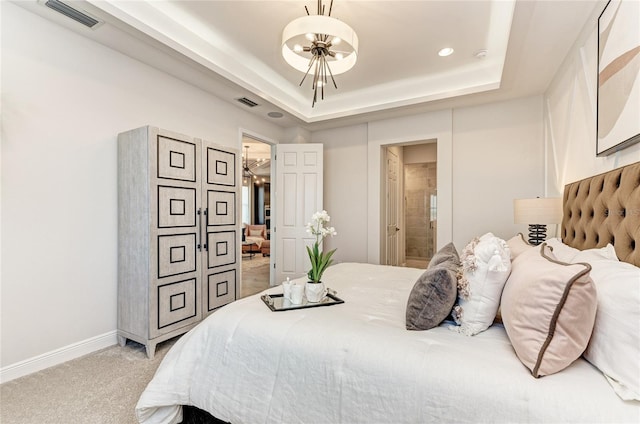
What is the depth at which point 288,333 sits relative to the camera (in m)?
1.35

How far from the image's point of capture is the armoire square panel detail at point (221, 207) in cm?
301

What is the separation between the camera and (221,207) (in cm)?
313

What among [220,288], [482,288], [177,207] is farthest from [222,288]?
[482,288]

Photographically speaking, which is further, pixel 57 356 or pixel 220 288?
pixel 220 288

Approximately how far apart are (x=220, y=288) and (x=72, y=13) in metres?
2.54

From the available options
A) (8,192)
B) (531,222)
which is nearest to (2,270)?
(8,192)

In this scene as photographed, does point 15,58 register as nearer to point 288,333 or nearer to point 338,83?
point 288,333

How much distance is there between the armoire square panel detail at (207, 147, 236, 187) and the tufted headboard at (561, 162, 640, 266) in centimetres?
296

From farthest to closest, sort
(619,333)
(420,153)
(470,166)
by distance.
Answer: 1. (420,153)
2. (470,166)
3. (619,333)

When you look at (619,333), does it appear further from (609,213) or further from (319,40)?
(319,40)

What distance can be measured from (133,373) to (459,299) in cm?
228

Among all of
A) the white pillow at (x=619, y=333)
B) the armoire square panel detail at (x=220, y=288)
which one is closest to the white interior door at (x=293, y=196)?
the armoire square panel detail at (x=220, y=288)

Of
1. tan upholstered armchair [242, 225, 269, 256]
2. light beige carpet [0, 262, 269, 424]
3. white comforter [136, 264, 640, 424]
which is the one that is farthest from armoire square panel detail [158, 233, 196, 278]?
tan upholstered armchair [242, 225, 269, 256]

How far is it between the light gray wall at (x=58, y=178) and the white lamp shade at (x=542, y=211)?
3.63m
